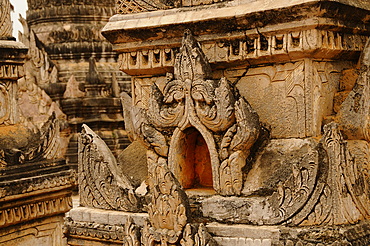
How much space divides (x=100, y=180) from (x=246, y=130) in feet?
3.66

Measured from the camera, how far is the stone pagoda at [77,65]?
54.3 ft

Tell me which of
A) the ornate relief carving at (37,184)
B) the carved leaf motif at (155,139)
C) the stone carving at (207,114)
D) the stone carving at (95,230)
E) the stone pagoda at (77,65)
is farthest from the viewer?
the stone pagoda at (77,65)

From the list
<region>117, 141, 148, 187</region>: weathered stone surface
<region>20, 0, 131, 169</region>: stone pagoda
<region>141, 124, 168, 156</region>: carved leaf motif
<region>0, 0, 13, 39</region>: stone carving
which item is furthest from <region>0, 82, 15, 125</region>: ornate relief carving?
<region>20, 0, 131, 169</region>: stone pagoda

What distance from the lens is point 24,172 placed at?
6.87 metres

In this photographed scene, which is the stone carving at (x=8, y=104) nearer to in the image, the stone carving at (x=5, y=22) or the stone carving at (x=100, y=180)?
the stone carving at (x=5, y=22)

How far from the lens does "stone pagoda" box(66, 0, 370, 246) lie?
3.70 m

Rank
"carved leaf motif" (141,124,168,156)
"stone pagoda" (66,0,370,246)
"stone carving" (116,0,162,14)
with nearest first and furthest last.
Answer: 1. "stone pagoda" (66,0,370,246)
2. "carved leaf motif" (141,124,168,156)
3. "stone carving" (116,0,162,14)

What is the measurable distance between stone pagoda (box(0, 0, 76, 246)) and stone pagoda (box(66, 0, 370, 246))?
2362 mm

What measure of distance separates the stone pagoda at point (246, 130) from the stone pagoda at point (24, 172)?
7.75ft

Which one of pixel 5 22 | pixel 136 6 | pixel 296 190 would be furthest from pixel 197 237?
pixel 5 22

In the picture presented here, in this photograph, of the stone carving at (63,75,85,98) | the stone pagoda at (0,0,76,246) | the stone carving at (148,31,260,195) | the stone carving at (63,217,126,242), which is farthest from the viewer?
the stone carving at (63,75,85,98)

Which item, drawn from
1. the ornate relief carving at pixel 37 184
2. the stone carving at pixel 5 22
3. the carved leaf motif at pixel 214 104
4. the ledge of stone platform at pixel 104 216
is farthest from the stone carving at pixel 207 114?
the stone carving at pixel 5 22

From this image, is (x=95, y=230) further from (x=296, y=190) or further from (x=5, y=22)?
(x=5, y=22)

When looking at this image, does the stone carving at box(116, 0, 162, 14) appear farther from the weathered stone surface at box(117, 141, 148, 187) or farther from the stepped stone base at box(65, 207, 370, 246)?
the stepped stone base at box(65, 207, 370, 246)
